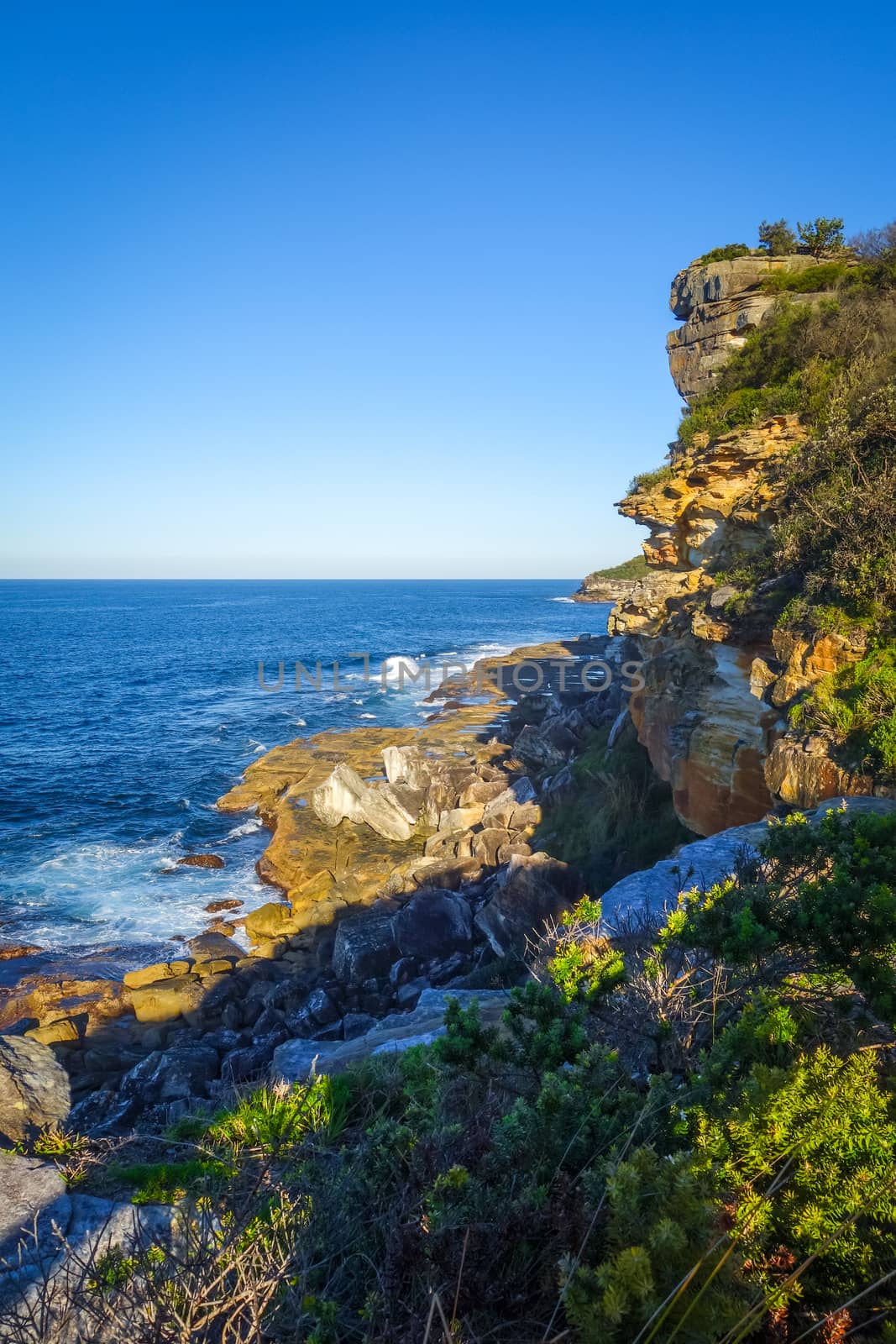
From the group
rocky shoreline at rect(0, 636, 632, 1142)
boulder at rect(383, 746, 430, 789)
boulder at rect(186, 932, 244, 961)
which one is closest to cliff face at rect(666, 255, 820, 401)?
rocky shoreline at rect(0, 636, 632, 1142)

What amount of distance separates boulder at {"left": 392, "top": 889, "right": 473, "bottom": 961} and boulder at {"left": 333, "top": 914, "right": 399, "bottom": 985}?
246 mm

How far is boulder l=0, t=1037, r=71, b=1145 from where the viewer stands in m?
7.68

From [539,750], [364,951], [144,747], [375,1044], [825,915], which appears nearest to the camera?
[825,915]

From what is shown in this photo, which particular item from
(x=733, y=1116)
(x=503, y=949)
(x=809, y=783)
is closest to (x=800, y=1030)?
(x=733, y=1116)

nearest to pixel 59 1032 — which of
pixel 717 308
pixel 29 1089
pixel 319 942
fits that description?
pixel 319 942

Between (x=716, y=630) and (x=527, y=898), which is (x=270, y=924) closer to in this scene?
(x=527, y=898)

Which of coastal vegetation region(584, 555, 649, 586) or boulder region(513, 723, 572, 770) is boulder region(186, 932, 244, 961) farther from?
coastal vegetation region(584, 555, 649, 586)

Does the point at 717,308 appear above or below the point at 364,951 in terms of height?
above

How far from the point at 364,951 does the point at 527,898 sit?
401 centimetres

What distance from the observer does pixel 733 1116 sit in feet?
9.16

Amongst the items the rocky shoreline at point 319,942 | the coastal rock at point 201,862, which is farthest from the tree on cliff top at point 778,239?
the coastal rock at point 201,862

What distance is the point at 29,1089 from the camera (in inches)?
334

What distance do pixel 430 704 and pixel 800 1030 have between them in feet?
123

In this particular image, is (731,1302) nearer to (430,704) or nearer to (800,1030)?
(800,1030)
